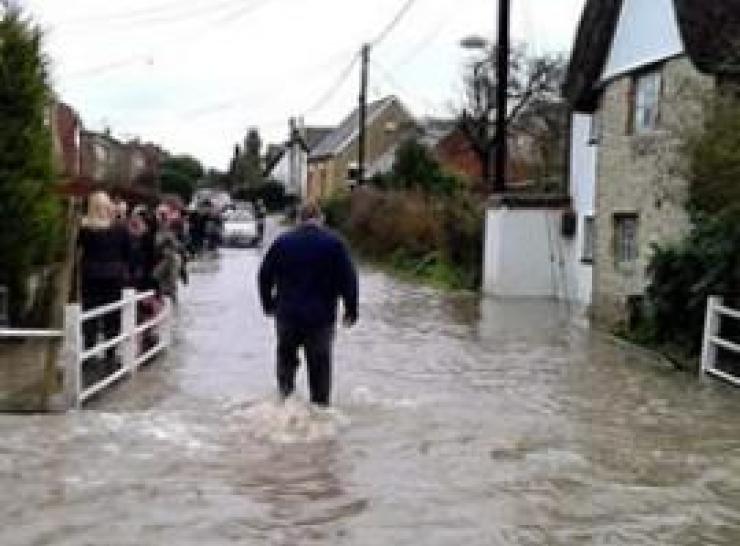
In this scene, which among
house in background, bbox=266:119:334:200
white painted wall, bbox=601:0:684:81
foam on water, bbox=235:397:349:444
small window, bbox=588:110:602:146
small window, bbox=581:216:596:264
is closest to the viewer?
foam on water, bbox=235:397:349:444

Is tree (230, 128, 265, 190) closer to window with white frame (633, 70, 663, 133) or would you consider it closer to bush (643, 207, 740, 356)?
window with white frame (633, 70, 663, 133)

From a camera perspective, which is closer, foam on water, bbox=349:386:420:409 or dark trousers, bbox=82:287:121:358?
→ foam on water, bbox=349:386:420:409

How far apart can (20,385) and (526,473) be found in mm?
5687

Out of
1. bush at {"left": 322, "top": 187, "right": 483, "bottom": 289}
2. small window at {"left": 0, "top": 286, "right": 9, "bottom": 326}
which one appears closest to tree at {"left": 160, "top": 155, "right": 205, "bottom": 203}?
bush at {"left": 322, "top": 187, "right": 483, "bottom": 289}

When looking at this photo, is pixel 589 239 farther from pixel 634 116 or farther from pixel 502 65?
pixel 502 65

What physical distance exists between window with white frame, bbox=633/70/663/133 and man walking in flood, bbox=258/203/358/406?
13.7 m

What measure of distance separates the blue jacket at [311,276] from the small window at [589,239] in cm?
1694

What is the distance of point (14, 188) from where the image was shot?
61.3ft

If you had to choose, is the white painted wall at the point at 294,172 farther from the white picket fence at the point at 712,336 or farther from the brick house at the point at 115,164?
the white picket fence at the point at 712,336

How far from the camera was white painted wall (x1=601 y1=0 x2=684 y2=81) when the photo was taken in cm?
2378

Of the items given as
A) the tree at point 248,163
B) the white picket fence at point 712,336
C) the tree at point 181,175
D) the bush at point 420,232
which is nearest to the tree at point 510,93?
the bush at point 420,232

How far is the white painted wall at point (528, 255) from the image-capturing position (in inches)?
1193

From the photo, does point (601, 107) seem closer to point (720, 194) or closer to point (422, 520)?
point (720, 194)

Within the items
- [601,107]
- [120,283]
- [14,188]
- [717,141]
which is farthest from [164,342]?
[601,107]
